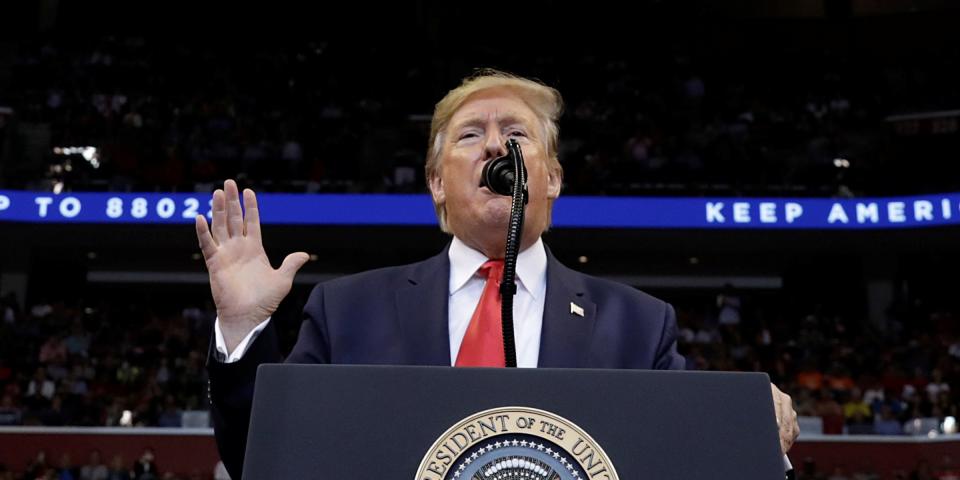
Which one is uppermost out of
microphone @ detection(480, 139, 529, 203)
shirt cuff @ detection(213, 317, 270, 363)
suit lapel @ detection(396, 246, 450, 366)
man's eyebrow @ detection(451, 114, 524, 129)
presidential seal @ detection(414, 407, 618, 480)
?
man's eyebrow @ detection(451, 114, 524, 129)

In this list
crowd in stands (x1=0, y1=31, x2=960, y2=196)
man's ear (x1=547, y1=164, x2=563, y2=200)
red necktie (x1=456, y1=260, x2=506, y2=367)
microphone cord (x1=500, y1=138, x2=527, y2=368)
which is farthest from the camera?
crowd in stands (x1=0, y1=31, x2=960, y2=196)

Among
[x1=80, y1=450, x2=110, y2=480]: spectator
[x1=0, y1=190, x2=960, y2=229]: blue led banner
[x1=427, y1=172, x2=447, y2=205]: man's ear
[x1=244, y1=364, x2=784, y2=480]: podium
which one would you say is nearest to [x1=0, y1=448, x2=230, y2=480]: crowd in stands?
[x1=80, y1=450, x2=110, y2=480]: spectator

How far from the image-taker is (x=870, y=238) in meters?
15.7

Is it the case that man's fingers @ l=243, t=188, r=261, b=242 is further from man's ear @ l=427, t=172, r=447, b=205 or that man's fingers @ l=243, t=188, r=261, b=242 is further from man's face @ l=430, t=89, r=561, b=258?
man's ear @ l=427, t=172, r=447, b=205

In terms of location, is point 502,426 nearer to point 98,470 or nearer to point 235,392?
point 235,392

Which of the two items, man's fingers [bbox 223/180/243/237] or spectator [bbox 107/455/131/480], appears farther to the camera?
spectator [bbox 107/455/131/480]

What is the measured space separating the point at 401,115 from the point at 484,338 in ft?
51.0

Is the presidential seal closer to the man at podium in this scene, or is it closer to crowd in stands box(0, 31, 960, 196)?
the man at podium

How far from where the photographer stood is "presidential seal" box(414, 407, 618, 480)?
3.76 ft

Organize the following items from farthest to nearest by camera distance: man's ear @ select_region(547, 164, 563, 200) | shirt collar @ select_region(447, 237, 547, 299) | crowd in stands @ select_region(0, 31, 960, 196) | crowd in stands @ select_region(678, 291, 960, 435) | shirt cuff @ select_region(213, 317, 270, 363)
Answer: crowd in stands @ select_region(0, 31, 960, 196), crowd in stands @ select_region(678, 291, 960, 435), man's ear @ select_region(547, 164, 563, 200), shirt collar @ select_region(447, 237, 547, 299), shirt cuff @ select_region(213, 317, 270, 363)

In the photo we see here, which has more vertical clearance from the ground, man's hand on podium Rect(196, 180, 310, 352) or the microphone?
the microphone

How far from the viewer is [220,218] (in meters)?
1.71

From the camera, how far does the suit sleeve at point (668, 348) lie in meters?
1.92

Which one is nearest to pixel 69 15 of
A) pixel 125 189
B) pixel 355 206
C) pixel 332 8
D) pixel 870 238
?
pixel 332 8
